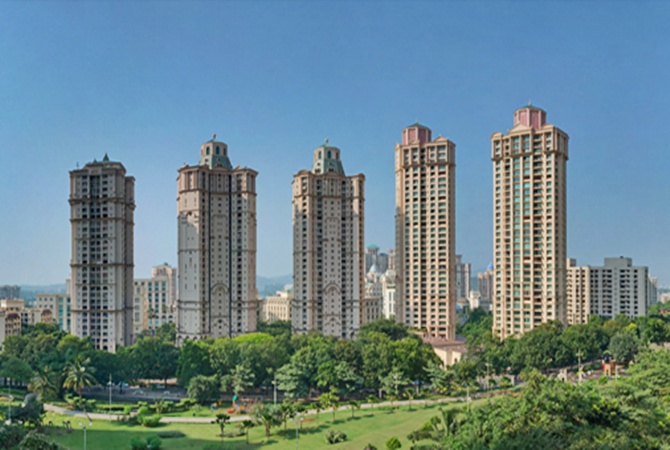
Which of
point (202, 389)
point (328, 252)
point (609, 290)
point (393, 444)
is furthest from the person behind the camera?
point (609, 290)

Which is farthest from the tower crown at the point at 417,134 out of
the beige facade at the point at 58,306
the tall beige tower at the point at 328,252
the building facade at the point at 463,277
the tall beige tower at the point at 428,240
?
the building facade at the point at 463,277

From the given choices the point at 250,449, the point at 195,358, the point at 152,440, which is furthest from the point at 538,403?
the point at 195,358

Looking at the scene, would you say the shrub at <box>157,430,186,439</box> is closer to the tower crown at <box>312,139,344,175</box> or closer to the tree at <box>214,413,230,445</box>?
the tree at <box>214,413,230,445</box>

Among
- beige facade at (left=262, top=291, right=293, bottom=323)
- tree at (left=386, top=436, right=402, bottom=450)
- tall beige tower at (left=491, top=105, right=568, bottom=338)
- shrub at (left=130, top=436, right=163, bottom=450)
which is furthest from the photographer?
beige facade at (left=262, top=291, right=293, bottom=323)

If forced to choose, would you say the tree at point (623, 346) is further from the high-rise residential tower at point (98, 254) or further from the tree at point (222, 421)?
the high-rise residential tower at point (98, 254)

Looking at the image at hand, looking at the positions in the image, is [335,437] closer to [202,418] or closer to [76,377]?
[202,418]

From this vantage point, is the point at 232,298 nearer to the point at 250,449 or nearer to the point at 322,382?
the point at 322,382

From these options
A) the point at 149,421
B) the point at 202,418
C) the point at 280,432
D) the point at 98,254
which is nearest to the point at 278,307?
the point at 98,254

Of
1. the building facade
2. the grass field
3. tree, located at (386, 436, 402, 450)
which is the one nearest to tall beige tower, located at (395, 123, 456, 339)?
the grass field
